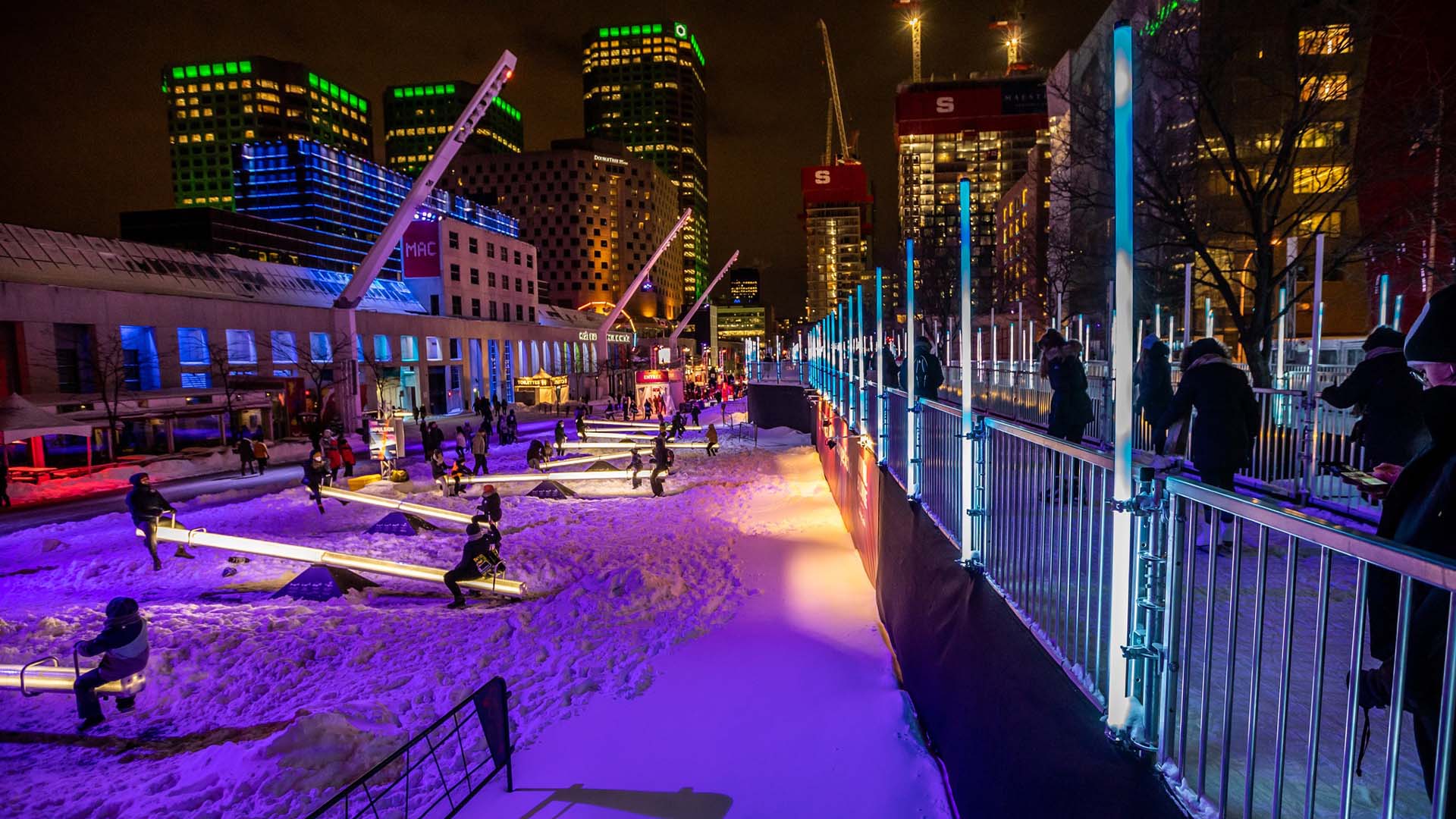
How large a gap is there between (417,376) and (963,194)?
44.9 metres

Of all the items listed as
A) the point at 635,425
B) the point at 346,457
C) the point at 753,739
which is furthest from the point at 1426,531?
the point at 635,425

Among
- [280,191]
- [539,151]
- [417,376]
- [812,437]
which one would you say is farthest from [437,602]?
[539,151]

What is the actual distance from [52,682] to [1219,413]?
10.6 meters

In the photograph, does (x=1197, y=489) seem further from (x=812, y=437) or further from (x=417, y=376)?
(x=417, y=376)

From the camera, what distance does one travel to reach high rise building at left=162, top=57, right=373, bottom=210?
14800cm

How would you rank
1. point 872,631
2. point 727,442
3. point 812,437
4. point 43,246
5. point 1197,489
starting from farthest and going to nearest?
point 43,246 < point 727,442 < point 812,437 < point 872,631 < point 1197,489

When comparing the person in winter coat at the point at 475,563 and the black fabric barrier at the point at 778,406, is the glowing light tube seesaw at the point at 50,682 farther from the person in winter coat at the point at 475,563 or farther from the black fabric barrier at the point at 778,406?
the black fabric barrier at the point at 778,406

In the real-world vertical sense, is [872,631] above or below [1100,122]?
below

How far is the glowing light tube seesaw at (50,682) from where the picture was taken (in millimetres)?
6109

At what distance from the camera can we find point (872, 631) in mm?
7074

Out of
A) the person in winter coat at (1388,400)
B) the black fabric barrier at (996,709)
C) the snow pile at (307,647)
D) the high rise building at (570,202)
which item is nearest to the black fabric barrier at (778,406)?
the snow pile at (307,647)

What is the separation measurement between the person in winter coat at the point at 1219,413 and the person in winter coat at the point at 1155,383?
243cm

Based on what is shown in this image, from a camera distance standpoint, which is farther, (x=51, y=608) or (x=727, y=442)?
(x=727, y=442)

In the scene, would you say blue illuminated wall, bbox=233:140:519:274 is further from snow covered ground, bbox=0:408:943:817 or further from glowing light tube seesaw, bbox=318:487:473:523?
snow covered ground, bbox=0:408:943:817
